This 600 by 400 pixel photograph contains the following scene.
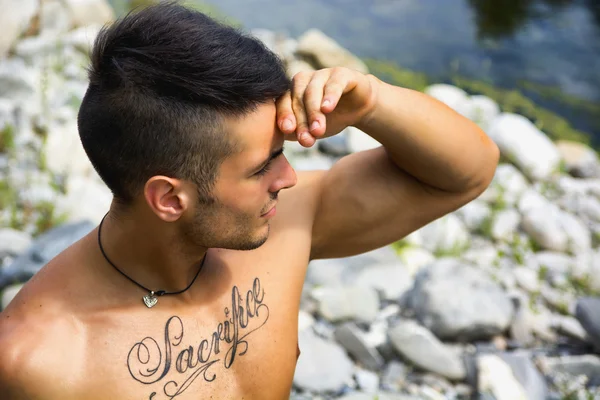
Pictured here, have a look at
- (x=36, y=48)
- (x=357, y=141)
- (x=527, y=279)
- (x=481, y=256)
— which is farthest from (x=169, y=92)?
(x=36, y=48)

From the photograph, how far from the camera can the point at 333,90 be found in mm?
2076

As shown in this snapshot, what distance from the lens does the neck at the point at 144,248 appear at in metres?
2.21

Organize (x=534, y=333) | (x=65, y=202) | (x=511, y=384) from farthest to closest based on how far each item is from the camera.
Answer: (x=65, y=202) → (x=534, y=333) → (x=511, y=384)

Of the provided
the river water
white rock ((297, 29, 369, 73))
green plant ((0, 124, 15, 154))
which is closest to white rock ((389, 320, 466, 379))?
green plant ((0, 124, 15, 154))

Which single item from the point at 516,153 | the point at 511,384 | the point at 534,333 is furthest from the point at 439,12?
the point at 511,384

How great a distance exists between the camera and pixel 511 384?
3969mm

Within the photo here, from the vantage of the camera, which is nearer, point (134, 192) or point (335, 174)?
point (134, 192)

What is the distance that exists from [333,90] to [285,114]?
15 cm

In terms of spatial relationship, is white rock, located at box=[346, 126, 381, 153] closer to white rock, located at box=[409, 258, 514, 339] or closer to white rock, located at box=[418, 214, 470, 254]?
white rock, located at box=[418, 214, 470, 254]

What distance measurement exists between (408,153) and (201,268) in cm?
80

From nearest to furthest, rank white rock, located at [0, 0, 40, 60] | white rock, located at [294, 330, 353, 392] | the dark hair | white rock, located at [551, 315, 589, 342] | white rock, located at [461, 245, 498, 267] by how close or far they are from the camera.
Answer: the dark hair
white rock, located at [294, 330, 353, 392]
white rock, located at [551, 315, 589, 342]
white rock, located at [461, 245, 498, 267]
white rock, located at [0, 0, 40, 60]

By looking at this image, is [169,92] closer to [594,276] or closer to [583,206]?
[594,276]

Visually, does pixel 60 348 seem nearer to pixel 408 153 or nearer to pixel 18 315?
pixel 18 315

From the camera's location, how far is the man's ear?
2064 mm
